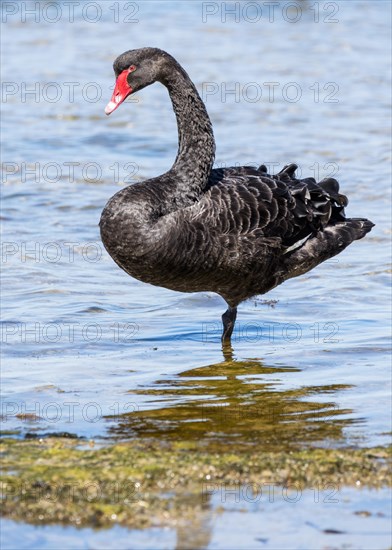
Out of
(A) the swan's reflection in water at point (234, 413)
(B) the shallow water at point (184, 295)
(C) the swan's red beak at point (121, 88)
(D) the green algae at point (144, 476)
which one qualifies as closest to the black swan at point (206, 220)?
(C) the swan's red beak at point (121, 88)

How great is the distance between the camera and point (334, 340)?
712 centimetres

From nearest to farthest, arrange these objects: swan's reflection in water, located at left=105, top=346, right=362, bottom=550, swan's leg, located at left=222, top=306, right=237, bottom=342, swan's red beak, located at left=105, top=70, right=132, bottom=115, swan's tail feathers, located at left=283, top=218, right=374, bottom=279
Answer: swan's reflection in water, located at left=105, top=346, right=362, bottom=550 → swan's red beak, located at left=105, top=70, right=132, bottom=115 → swan's leg, located at left=222, top=306, right=237, bottom=342 → swan's tail feathers, located at left=283, top=218, right=374, bottom=279

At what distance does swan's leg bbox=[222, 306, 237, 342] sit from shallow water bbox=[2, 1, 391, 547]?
0.09m

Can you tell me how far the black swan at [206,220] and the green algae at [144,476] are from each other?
1.70m

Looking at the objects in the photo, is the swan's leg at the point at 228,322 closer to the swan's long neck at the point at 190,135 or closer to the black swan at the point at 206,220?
the black swan at the point at 206,220

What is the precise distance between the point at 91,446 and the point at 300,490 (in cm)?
108

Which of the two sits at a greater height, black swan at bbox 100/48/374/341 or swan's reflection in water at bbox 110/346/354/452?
black swan at bbox 100/48/374/341

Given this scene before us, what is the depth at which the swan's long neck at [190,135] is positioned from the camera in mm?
Result: 7043

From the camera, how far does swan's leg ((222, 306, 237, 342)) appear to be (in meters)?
7.35

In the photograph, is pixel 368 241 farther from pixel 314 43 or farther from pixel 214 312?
pixel 314 43

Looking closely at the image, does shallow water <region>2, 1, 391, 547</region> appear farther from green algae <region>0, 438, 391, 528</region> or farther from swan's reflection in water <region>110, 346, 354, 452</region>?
green algae <region>0, 438, 391, 528</region>

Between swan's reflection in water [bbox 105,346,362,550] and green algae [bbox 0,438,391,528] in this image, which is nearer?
green algae [bbox 0,438,391,528]

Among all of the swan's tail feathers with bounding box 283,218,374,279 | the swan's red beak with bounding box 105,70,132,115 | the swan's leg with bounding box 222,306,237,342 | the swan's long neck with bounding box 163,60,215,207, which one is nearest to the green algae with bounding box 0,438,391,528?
the swan's leg with bounding box 222,306,237,342

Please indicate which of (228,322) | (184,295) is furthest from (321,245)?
(184,295)
